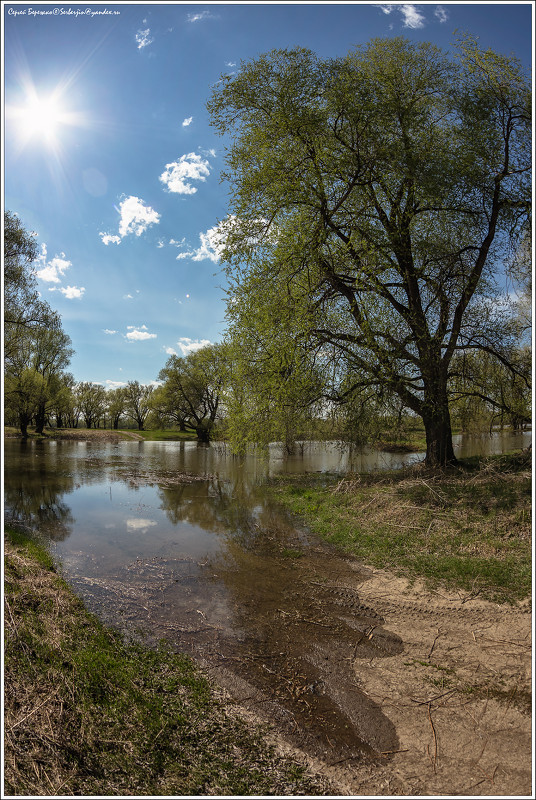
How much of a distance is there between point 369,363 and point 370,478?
3940 millimetres

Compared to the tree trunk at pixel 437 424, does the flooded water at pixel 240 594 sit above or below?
below

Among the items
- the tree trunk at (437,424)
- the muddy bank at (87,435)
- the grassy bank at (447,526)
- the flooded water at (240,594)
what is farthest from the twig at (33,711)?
the muddy bank at (87,435)

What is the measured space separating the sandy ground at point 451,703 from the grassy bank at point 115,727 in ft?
1.48

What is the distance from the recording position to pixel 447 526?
743cm

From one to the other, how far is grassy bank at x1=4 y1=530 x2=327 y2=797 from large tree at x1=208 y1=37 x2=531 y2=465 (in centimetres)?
800

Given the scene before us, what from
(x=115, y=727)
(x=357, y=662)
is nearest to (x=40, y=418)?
(x=115, y=727)

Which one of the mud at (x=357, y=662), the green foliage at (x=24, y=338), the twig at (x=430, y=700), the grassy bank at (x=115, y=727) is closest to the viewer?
the grassy bank at (x=115, y=727)

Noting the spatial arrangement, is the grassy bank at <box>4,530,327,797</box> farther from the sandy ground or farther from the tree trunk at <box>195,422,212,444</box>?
the tree trunk at <box>195,422,212,444</box>

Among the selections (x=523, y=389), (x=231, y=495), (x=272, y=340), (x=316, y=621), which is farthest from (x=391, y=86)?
(x=231, y=495)

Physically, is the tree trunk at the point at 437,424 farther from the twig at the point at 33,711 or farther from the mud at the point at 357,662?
the twig at the point at 33,711

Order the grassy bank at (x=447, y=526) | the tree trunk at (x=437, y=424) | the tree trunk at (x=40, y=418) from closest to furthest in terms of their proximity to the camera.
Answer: the grassy bank at (x=447, y=526) → the tree trunk at (x=437, y=424) → the tree trunk at (x=40, y=418)

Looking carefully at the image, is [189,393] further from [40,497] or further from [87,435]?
[40,497]

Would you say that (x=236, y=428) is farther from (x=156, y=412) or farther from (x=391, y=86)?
(x=156, y=412)

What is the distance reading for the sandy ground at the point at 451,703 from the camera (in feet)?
8.86
